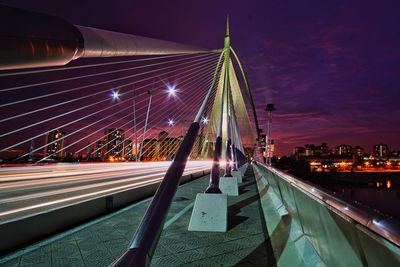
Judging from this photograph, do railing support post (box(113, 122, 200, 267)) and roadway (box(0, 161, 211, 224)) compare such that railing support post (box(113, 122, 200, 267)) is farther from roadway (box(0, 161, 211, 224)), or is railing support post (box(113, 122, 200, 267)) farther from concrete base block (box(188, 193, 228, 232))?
roadway (box(0, 161, 211, 224))

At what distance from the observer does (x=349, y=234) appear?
6.47 feet

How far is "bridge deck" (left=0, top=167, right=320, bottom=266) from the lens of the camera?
3.84 m

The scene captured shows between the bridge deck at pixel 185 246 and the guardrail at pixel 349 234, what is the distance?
465mm

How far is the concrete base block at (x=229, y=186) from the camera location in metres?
10.6

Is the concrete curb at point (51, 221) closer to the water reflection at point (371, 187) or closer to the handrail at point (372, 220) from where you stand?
the handrail at point (372, 220)

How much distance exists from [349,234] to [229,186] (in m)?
8.83

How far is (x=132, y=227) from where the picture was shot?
577 cm

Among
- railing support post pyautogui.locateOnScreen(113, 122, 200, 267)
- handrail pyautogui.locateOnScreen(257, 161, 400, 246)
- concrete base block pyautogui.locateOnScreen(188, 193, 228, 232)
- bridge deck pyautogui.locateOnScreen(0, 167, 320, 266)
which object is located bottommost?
bridge deck pyautogui.locateOnScreen(0, 167, 320, 266)

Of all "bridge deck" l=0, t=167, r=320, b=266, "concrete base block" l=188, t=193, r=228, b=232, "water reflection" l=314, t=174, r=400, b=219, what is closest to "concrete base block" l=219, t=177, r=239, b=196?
A: "bridge deck" l=0, t=167, r=320, b=266

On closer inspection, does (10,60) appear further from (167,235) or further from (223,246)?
(167,235)

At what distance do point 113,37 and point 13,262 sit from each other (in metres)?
3.22

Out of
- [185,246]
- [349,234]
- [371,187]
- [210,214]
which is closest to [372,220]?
[349,234]

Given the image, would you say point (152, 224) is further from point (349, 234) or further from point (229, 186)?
point (229, 186)

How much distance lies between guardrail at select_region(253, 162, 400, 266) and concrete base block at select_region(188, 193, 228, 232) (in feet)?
7.25
